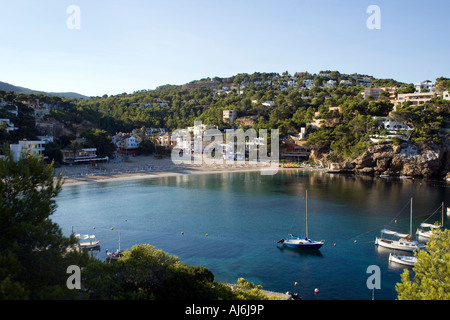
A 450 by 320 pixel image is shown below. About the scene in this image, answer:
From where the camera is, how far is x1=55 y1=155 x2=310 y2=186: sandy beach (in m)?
41.2

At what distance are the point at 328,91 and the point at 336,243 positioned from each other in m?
67.8

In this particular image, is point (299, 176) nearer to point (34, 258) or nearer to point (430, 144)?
point (430, 144)

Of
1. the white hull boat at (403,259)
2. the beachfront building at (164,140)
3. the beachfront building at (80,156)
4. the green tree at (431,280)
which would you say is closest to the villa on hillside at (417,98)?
the beachfront building at (164,140)

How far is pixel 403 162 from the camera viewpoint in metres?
44.9

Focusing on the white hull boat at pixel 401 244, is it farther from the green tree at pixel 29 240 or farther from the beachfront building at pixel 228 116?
the beachfront building at pixel 228 116

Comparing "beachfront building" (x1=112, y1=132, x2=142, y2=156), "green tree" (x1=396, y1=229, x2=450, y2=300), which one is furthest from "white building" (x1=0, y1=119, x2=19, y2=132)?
"green tree" (x1=396, y1=229, x2=450, y2=300)

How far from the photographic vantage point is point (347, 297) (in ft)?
46.4

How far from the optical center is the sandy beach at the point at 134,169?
135 ft

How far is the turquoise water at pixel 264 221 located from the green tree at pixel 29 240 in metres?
9.23

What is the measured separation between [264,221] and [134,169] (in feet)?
92.5

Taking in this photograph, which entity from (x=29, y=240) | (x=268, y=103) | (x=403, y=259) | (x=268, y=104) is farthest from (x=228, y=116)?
(x=29, y=240)

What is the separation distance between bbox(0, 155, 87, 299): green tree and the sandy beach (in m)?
31.0
